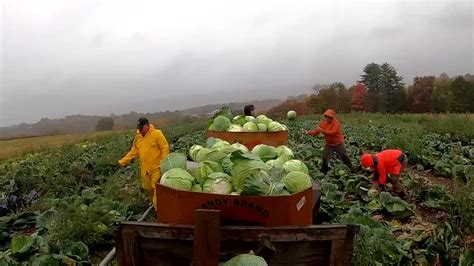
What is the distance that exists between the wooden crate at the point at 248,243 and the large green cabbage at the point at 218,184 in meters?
0.32

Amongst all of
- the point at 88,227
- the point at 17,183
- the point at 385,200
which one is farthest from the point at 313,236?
the point at 17,183

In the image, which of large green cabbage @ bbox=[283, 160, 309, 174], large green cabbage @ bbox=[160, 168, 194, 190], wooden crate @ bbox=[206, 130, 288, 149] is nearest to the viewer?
large green cabbage @ bbox=[160, 168, 194, 190]

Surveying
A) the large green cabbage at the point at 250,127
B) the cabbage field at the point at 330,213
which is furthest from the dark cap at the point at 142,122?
the large green cabbage at the point at 250,127

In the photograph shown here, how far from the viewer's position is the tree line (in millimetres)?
58656

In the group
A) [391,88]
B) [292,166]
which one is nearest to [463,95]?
[391,88]

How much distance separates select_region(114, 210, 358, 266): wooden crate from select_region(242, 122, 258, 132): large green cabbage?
15.0ft

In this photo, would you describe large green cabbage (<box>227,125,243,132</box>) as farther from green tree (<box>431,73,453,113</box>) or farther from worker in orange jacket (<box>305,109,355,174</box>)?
green tree (<box>431,73,453,113</box>)

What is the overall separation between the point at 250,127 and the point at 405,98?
6337cm

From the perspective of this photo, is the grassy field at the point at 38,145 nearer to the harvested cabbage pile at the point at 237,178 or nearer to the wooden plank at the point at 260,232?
the harvested cabbage pile at the point at 237,178

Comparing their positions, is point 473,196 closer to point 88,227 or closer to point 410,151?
point 88,227

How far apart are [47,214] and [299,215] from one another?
16.1 ft

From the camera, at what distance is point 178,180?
3.35 meters

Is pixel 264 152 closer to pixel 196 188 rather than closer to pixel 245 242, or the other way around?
pixel 196 188

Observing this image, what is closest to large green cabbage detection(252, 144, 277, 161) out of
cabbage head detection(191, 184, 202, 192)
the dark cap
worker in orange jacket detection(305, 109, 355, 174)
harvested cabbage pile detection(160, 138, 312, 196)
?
harvested cabbage pile detection(160, 138, 312, 196)
